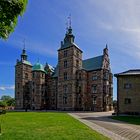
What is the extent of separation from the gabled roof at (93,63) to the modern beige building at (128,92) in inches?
1107

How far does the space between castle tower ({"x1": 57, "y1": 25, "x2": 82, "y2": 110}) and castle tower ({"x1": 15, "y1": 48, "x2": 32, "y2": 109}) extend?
62.4 ft

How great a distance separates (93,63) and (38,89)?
20.9 meters

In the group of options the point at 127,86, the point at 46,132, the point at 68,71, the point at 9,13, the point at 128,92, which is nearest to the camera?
the point at 9,13

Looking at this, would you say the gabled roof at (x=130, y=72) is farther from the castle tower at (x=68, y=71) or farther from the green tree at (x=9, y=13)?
the green tree at (x=9, y=13)

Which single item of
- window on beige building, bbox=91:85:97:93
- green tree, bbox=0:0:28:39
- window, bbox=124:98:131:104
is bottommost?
window, bbox=124:98:131:104

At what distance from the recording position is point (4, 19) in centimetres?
923

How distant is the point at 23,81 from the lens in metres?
87.9

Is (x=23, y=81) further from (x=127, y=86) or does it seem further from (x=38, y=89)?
(x=127, y=86)

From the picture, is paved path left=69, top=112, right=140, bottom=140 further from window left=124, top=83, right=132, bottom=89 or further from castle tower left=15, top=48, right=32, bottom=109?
castle tower left=15, top=48, right=32, bottom=109

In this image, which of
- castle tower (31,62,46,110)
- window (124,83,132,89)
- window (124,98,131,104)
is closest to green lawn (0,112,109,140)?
window (124,98,131,104)

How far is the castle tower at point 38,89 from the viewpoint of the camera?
8075cm

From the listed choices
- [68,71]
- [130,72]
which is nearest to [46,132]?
[130,72]

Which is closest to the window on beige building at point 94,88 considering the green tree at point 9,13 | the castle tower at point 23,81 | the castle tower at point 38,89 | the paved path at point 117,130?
the castle tower at point 38,89

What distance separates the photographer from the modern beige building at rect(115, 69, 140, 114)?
126 feet
